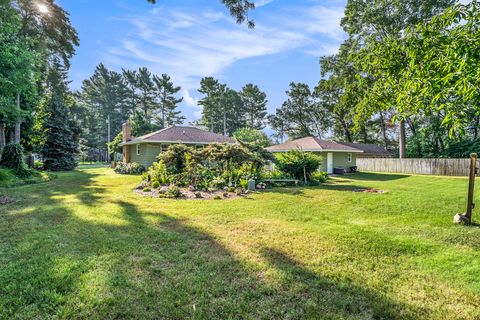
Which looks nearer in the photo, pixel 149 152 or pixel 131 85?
pixel 149 152

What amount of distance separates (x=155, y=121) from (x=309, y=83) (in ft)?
97.1

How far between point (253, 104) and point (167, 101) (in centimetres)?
1547

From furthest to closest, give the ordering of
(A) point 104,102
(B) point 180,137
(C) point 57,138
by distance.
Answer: (A) point 104,102
(C) point 57,138
(B) point 180,137

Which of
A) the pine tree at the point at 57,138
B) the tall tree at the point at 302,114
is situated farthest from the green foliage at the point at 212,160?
the tall tree at the point at 302,114

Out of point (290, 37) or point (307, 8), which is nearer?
point (307, 8)

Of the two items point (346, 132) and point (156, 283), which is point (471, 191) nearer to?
point (156, 283)

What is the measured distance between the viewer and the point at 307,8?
24.8ft

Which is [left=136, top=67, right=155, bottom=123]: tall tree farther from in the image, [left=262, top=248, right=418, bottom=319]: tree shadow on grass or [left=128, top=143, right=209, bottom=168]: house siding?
[left=262, top=248, right=418, bottom=319]: tree shadow on grass

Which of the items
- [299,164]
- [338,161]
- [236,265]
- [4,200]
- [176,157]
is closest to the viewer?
[236,265]

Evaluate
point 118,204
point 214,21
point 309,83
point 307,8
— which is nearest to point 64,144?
point 118,204

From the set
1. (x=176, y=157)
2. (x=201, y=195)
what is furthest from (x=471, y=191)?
(x=176, y=157)

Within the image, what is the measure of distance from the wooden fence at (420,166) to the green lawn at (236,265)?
17.4 m

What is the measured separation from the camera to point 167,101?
48.5 m

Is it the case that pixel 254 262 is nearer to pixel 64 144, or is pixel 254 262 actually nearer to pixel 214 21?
pixel 214 21
